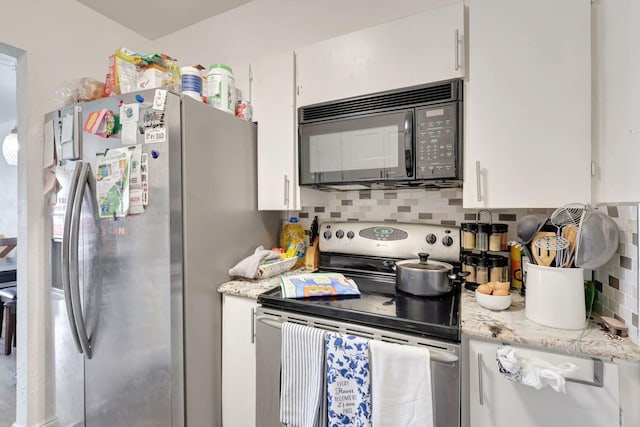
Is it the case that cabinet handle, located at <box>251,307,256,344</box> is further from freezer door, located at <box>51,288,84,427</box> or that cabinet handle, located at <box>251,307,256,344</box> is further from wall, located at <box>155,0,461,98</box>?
wall, located at <box>155,0,461,98</box>

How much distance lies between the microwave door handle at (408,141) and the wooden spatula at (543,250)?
1.68 feet

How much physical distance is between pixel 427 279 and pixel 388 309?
0.25 meters

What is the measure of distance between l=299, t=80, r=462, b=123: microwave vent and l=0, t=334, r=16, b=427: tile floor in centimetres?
270

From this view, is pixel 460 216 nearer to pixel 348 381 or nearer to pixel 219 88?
pixel 348 381

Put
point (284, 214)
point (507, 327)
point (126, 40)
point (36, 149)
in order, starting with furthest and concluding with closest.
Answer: point (126, 40) < point (284, 214) < point (36, 149) < point (507, 327)

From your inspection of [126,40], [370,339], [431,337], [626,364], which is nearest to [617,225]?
[626,364]

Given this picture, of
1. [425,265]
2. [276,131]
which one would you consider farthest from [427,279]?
[276,131]

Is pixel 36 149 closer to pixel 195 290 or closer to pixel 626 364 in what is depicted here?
pixel 195 290

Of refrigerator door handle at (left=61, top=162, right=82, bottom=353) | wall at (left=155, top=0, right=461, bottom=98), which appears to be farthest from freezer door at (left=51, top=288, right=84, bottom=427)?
wall at (left=155, top=0, right=461, bottom=98)

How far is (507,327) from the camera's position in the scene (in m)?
0.88

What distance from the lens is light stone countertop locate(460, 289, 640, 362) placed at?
0.76m

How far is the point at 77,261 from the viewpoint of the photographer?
1327mm

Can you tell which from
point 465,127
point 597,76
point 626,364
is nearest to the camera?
point 626,364

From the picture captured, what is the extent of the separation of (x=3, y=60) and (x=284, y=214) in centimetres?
262
